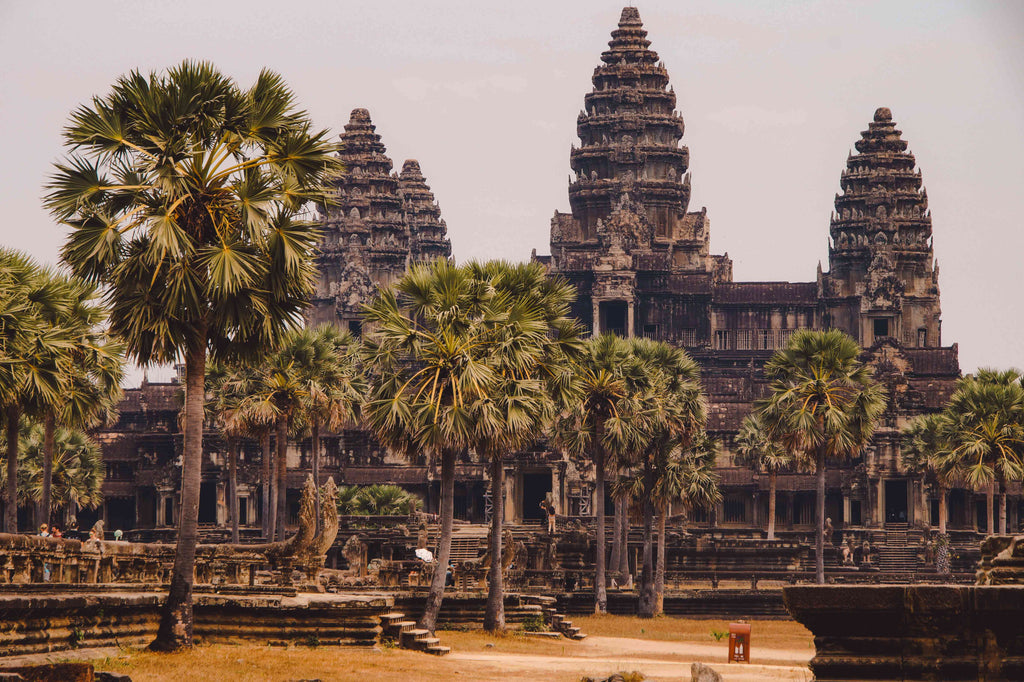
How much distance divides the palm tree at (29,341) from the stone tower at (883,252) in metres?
73.4

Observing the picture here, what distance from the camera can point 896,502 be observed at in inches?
3474

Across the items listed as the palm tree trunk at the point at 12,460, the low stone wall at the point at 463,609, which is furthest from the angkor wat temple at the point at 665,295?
the low stone wall at the point at 463,609

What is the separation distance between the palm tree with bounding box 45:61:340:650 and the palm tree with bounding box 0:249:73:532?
11.3 metres

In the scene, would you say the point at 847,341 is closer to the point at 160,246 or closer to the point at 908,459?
the point at 908,459

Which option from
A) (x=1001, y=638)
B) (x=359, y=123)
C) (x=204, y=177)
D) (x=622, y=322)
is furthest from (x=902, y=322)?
(x=1001, y=638)

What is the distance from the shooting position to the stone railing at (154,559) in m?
28.4

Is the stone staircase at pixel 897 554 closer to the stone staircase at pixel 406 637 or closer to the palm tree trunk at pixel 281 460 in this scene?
the palm tree trunk at pixel 281 460

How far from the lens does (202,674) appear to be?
69.4 ft

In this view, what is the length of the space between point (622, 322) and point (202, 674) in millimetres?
86020

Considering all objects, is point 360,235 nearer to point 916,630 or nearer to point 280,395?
point 280,395

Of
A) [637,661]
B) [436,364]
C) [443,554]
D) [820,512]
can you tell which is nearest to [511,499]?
[820,512]

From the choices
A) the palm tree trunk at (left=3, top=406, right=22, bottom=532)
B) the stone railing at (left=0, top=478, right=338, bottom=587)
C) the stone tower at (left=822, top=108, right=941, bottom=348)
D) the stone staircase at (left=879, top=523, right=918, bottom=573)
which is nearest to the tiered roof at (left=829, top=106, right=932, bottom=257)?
the stone tower at (left=822, top=108, right=941, bottom=348)

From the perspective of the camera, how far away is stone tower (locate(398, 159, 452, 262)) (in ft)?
454

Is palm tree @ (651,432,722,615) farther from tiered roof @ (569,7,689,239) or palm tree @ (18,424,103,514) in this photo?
tiered roof @ (569,7,689,239)
